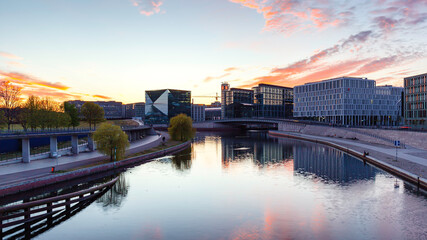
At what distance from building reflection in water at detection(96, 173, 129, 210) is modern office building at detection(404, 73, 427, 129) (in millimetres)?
103489

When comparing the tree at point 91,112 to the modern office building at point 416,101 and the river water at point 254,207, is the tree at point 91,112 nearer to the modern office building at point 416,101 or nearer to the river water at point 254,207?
the river water at point 254,207

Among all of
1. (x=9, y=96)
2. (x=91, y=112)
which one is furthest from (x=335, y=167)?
(x=91, y=112)

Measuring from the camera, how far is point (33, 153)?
181 feet

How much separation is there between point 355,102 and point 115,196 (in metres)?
146

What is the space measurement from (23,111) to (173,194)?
7501cm

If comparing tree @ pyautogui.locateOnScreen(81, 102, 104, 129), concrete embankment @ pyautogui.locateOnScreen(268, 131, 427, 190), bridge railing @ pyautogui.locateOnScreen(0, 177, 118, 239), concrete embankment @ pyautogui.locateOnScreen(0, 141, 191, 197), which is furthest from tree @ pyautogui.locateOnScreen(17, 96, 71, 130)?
concrete embankment @ pyautogui.locateOnScreen(268, 131, 427, 190)

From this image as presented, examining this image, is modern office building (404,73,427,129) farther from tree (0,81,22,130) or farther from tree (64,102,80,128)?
tree (0,81,22,130)

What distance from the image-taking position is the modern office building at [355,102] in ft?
479

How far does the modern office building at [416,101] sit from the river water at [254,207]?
6798 cm

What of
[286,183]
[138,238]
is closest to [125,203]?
[138,238]

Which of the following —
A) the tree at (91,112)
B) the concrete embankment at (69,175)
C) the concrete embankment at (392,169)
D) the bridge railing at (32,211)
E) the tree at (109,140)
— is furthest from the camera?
the tree at (91,112)

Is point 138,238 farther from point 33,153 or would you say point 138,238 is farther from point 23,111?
point 23,111

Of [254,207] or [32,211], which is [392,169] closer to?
[254,207]

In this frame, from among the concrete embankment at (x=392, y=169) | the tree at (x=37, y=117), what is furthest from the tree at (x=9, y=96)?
the concrete embankment at (x=392, y=169)
